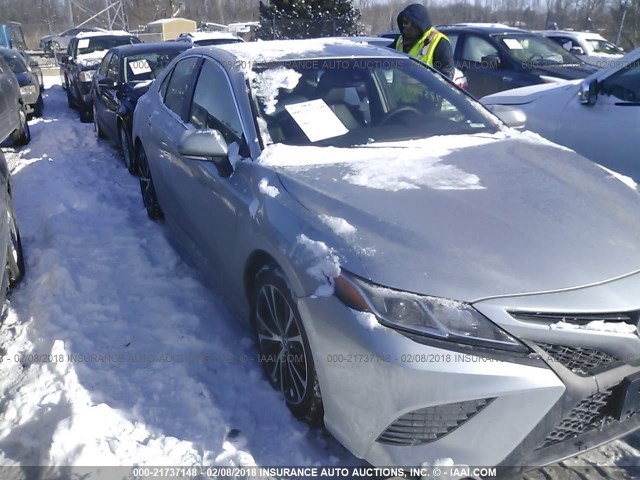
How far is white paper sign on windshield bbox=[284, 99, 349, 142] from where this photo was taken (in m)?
3.26

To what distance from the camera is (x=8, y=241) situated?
383 cm

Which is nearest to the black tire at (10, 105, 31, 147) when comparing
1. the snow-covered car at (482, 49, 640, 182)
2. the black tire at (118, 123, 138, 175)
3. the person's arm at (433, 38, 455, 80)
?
the black tire at (118, 123, 138, 175)

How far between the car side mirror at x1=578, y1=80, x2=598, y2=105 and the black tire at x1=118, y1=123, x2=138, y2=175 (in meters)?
4.60

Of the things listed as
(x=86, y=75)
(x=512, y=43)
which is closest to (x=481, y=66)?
(x=512, y=43)

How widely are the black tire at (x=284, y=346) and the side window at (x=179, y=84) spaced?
1.93m

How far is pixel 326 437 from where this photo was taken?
273 centimetres

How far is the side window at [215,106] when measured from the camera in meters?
3.33

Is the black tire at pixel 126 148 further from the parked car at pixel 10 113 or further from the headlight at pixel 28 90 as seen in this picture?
the headlight at pixel 28 90

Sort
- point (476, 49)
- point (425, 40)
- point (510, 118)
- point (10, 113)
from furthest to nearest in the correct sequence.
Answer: point (476, 49) < point (10, 113) < point (425, 40) < point (510, 118)

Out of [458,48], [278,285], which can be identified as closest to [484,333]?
[278,285]

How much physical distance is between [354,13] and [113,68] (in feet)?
57.8

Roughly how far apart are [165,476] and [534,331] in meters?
1.60

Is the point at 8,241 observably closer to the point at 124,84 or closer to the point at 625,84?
the point at 124,84

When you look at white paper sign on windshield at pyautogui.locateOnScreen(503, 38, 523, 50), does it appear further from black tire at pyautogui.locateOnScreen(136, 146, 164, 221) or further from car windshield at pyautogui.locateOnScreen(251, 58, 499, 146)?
black tire at pyautogui.locateOnScreen(136, 146, 164, 221)
